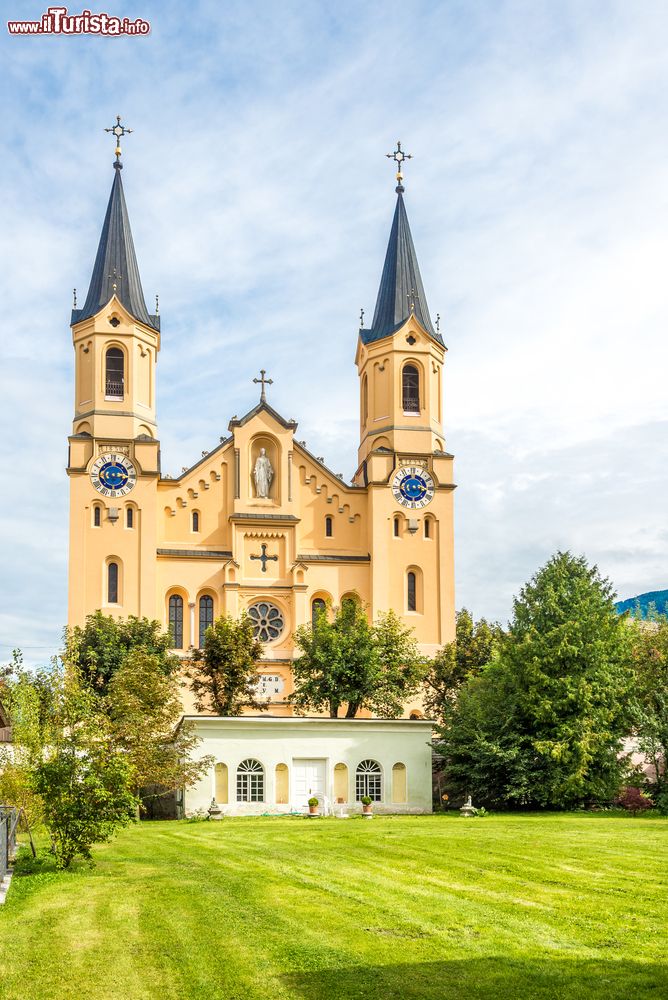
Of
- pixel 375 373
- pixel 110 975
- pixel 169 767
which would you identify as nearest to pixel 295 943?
pixel 110 975

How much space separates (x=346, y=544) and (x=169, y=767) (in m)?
31.4

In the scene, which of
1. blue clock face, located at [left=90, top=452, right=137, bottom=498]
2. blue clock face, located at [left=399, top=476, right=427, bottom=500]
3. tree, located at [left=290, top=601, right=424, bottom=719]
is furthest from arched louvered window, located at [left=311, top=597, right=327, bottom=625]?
blue clock face, located at [left=90, top=452, right=137, bottom=498]

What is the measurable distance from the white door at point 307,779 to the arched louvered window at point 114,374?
3049cm

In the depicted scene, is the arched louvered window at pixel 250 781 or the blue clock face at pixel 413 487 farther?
the blue clock face at pixel 413 487

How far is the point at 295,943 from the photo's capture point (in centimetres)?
1633

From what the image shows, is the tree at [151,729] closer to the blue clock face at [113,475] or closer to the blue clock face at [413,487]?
the blue clock face at [113,475]

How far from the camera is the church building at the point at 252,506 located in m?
69.4

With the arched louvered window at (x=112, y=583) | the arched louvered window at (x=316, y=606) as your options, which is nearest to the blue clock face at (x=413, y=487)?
the arched louvered window at (x=316, y=606)

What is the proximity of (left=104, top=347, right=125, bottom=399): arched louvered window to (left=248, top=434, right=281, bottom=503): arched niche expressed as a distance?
8.26 meters

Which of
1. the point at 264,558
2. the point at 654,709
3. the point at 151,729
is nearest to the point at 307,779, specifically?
the point at 151,729

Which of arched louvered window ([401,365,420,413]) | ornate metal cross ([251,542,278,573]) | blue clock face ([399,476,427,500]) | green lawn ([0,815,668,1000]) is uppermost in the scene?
arched louvered window ([401,365,420,413])

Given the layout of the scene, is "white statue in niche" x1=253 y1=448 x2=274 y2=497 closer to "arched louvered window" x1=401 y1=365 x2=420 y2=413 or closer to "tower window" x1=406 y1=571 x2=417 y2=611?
"arched louvered window" x1=401 y1=365 x2=420 y2=413

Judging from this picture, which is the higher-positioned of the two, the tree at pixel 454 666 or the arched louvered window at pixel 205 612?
the arched louvered window at pixel 205 612

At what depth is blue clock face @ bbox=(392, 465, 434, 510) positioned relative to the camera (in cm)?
7344
